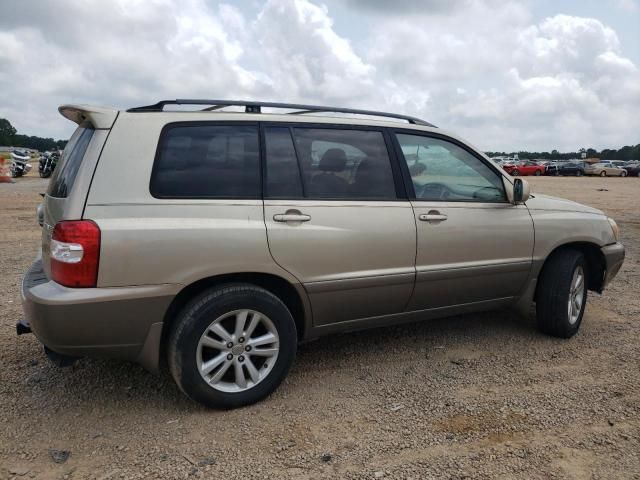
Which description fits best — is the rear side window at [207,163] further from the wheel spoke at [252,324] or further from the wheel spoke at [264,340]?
the wheel spoke at [264,340]

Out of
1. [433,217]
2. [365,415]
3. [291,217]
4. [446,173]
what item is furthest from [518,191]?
[365,415]

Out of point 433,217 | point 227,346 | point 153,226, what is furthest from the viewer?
point 433,217

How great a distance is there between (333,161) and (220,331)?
128 centimetres

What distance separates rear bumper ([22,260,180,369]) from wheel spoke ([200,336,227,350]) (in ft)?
0.83

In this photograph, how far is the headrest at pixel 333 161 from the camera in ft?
11.0

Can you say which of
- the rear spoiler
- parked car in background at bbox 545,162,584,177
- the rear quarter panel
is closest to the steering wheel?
the rear quarter panel

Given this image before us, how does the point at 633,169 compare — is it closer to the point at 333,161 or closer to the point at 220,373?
the point at 333,161

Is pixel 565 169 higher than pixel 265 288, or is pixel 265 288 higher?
pixel 565 169

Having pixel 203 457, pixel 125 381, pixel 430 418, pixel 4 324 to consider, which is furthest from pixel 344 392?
pixel 4 324

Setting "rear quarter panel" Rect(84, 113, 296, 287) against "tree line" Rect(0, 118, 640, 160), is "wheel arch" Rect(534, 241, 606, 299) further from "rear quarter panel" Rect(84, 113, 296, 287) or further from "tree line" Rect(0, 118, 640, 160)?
"tree line" Rect(0, 118, 640, 160)

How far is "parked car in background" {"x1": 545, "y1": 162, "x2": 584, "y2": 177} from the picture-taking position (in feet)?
146

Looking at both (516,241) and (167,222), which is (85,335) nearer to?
(167,222)

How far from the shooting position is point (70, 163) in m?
3.06

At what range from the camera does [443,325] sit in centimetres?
459
